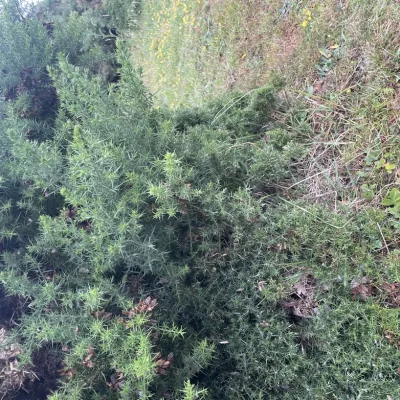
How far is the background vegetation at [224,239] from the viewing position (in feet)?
7.03

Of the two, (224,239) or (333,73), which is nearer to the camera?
(224,239)

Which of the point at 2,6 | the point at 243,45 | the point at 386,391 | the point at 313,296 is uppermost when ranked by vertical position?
the point at 2,6

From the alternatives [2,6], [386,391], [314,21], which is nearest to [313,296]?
A: [386,391]

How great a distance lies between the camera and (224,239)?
8.61 ft

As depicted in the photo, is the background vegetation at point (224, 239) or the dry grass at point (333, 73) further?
the dry grass at point (333, 73)

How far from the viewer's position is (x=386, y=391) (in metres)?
1.96

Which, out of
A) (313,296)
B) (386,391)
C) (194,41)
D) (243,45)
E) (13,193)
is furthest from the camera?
(194,41)

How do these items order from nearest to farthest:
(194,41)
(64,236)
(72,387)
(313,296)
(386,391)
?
1. (386,391)
2. (72,387)
3. (313,296)
4. (64,236)
5. (194,41)

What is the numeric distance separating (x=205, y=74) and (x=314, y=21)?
64.4 inches

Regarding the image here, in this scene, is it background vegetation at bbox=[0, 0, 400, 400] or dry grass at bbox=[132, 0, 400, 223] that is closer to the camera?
background vegetation at bbox=[0, 0, 400, 400]

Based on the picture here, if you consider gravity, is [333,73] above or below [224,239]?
above

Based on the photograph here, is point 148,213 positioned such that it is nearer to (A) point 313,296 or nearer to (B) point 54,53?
(A) point 313,296

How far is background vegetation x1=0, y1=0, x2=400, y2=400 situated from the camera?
2.14 meters

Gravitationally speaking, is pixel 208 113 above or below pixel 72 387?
above
